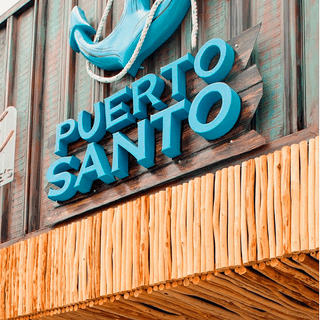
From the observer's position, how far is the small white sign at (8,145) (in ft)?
31.1

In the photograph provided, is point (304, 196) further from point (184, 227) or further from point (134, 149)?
point (134, 149)

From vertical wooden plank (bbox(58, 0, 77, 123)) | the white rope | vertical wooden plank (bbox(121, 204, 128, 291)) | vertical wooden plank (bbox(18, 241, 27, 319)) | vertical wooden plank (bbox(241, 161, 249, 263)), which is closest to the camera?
vertical wooden plank (bbox(241, 161, 249, 263))

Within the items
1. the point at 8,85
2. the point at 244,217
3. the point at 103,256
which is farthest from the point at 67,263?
the point at 8,85

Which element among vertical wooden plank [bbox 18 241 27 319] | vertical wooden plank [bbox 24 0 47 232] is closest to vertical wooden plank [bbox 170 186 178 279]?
vertical wooden plank [bbox 18 241 27 319]

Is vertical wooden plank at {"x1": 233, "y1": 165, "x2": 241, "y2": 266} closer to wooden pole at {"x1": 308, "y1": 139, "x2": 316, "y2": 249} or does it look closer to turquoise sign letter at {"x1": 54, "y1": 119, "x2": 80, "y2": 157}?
wooden pole at {"x1": 308, "y1": 139, "x2": 316, "y2": 249}

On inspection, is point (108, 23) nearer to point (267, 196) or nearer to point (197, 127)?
point (197, 127)

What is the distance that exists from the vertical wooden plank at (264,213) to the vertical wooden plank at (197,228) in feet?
2.11

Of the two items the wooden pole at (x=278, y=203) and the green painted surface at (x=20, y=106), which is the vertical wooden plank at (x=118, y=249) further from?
the green painted surface at (x=20, y=106)

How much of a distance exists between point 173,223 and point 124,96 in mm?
1905

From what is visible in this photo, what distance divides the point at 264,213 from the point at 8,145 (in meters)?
4.95

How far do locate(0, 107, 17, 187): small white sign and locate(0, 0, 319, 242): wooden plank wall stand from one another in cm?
11

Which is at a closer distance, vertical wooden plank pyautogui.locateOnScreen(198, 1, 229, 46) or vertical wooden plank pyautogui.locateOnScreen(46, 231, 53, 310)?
vertical wooden plank pyautogui.locateOnScreen(198, 1, 229, 46)

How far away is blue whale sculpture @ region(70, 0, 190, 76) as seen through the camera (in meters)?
7.49

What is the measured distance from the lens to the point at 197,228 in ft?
19.6
